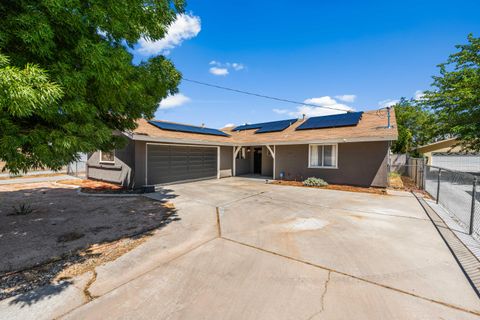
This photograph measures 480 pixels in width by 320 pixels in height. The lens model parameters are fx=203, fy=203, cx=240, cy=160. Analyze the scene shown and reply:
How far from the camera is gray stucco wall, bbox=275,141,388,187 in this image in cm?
994

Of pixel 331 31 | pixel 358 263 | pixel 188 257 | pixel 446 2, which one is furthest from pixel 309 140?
pixel 188 257

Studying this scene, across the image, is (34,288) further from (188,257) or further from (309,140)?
(309,140)

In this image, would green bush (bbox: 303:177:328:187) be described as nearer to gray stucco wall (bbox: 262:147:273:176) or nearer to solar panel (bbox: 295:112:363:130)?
solar panel (bbox: 295:112:363:130)

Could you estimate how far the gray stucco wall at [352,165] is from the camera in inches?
391

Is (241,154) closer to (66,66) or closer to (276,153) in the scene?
(276,153)

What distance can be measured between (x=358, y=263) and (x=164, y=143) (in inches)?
382

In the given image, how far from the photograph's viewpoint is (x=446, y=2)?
7.40 meters

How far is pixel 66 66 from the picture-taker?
3129 millimetres

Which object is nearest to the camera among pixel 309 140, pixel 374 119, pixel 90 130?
pixel 90 130

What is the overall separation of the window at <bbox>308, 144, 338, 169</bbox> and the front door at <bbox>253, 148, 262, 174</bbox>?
18.3 feet

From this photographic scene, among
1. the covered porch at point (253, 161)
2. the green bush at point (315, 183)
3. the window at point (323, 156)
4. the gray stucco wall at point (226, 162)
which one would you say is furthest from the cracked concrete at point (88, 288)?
the covered porch at point (253, 161)

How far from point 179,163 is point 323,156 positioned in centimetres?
830

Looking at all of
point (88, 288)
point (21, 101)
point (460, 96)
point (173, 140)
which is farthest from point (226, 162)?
point (460, 96)

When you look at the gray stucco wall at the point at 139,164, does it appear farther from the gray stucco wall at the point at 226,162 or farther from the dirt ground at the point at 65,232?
the gray stucco wall at the point at 226,162
